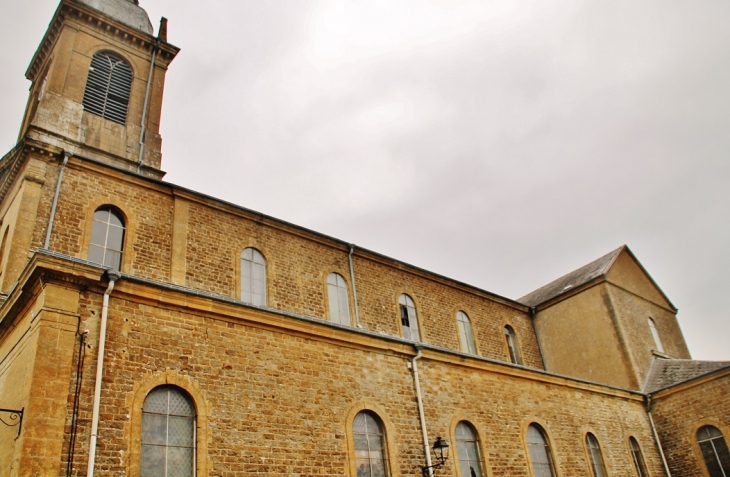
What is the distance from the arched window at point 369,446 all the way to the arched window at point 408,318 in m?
6.78

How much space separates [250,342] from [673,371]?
1764 centimetres

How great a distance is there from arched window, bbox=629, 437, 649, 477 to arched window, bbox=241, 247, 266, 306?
42.6 feet

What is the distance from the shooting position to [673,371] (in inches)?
848

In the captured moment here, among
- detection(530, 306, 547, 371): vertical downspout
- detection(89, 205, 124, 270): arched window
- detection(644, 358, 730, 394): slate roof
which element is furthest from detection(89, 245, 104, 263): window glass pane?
detection(644, 358, 730, 394): slate roof

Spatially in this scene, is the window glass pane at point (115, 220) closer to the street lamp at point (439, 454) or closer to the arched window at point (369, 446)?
the arched window at point (369, 446)

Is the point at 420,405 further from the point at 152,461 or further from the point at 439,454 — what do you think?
the point at 152,461

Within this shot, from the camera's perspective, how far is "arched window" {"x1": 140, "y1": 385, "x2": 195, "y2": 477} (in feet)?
29.5

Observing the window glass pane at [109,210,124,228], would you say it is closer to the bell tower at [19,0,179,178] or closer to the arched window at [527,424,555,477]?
the bell tower at [19,0,179,178]

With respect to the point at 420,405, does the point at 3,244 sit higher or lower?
higher

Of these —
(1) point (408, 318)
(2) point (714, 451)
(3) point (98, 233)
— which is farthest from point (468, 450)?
(2) point (714, 451)

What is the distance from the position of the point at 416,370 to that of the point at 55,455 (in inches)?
308

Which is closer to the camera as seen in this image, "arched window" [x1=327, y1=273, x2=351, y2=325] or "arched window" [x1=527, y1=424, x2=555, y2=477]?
"arched window" [x1=527, y1=424, x2=555, y2=477]

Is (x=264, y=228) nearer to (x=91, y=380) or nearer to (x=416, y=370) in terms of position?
(x=416, y=370)

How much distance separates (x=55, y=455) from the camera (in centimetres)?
788
